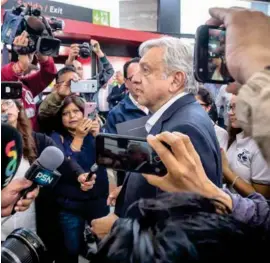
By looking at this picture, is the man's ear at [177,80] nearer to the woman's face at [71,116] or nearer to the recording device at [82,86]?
the woman's face at [71,116]

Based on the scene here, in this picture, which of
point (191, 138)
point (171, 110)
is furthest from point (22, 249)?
point (171, 110)

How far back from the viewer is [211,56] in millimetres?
998

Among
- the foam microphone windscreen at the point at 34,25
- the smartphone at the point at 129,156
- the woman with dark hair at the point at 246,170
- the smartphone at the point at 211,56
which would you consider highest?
the foam microphone windscreen at the point at 34,25

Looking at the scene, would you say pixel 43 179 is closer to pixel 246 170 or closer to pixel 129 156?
pixel 129 156

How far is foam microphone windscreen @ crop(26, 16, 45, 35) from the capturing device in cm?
224

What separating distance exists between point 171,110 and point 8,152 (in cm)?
103

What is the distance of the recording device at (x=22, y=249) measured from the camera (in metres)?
0.90

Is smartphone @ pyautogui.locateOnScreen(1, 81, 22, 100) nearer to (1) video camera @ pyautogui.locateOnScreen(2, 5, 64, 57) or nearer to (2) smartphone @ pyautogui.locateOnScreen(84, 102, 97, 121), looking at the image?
(1) video camera @ pyautogui.locateOnScreen(2, 5, 64, 57)

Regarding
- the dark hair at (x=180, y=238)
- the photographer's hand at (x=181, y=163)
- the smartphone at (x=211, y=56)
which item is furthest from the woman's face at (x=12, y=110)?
the dark hair at (x=180, y=238)

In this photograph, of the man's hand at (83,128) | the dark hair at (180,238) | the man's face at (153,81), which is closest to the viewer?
the dark hair at (180,238)

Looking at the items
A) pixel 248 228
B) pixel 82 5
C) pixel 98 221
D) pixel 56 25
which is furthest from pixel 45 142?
pixel 82 5

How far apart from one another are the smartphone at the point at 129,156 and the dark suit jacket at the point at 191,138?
0.51 m

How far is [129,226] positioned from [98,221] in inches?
41.7

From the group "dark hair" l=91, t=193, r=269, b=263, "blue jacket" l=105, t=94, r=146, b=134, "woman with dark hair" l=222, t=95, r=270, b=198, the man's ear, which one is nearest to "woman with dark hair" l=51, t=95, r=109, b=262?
"blue jacket" l=105, t=94, r=146, b=134
